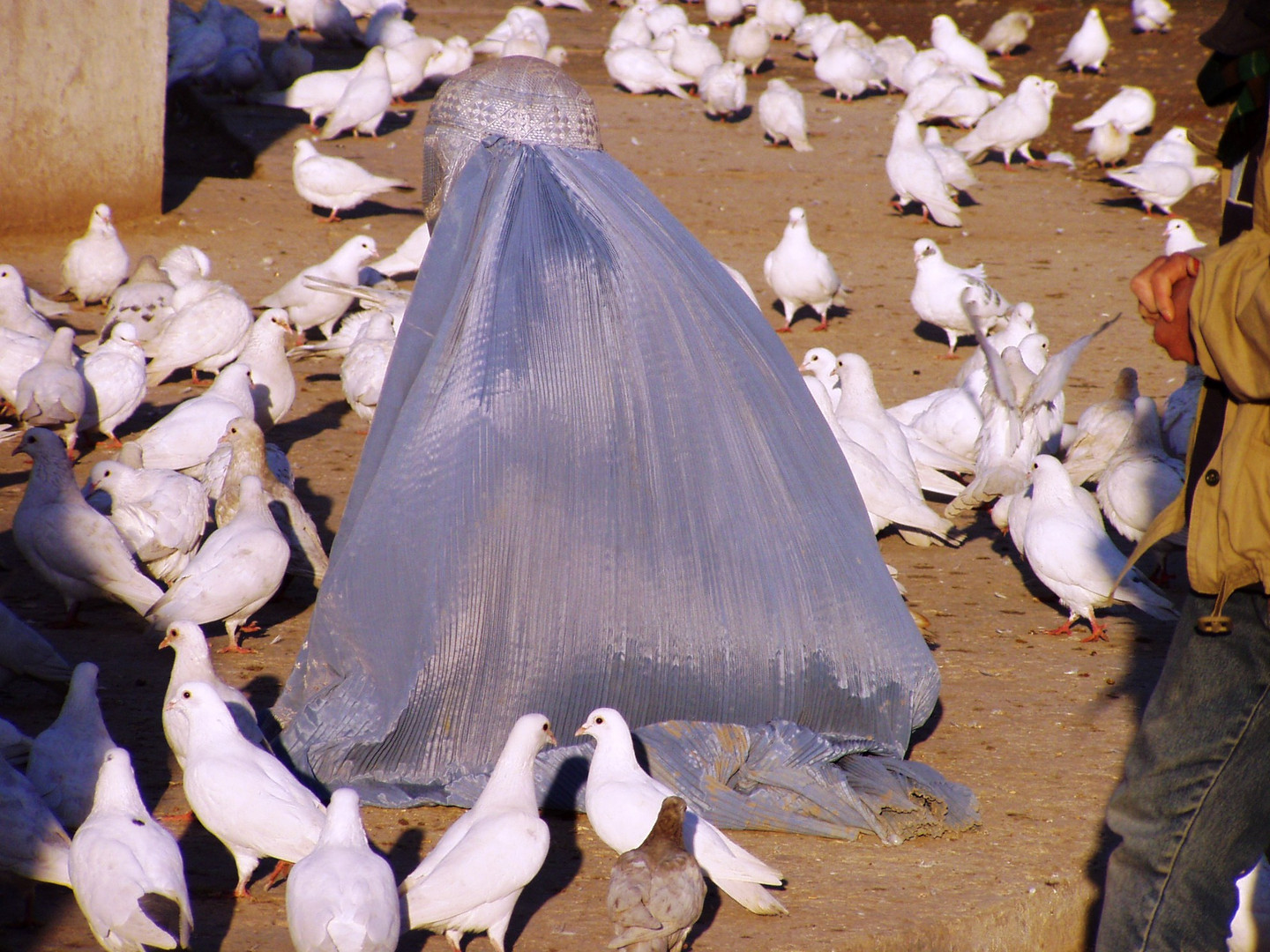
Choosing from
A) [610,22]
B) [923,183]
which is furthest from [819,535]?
[610,22]

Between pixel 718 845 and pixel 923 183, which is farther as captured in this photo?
pixel 923 183

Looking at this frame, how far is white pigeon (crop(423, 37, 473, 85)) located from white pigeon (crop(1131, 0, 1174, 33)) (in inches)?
391

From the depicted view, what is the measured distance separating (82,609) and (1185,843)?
4223 millimetres

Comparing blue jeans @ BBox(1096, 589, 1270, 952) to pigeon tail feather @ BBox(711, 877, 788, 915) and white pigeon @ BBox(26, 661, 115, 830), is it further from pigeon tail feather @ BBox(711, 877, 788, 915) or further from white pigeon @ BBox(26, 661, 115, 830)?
white pigeon @ BBox(26, 661, 115, 830)

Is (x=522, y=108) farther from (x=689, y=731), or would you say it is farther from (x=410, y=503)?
(x=689, y=731)

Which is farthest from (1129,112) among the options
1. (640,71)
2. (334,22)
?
(334,22)

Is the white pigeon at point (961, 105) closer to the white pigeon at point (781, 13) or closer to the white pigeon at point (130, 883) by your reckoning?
the white pigeon at point (781, 13)

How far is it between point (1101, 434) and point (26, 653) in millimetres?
5001

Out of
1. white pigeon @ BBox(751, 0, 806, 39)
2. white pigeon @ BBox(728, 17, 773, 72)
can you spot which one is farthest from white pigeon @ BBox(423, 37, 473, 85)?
white pigeon @ BBox(751, 0, 806, 39)

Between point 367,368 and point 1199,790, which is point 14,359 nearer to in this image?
point 367,368

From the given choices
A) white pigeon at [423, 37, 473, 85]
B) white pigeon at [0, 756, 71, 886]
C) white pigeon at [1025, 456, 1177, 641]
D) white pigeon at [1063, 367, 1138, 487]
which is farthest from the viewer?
white pigeon at [423, 37, 473, 85]

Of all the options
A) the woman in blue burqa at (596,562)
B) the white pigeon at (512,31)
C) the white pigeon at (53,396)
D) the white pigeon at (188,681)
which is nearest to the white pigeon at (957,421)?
the woman in blue burqa at (596,562)

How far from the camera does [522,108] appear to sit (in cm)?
379

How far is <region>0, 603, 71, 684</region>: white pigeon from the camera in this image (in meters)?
3.99
